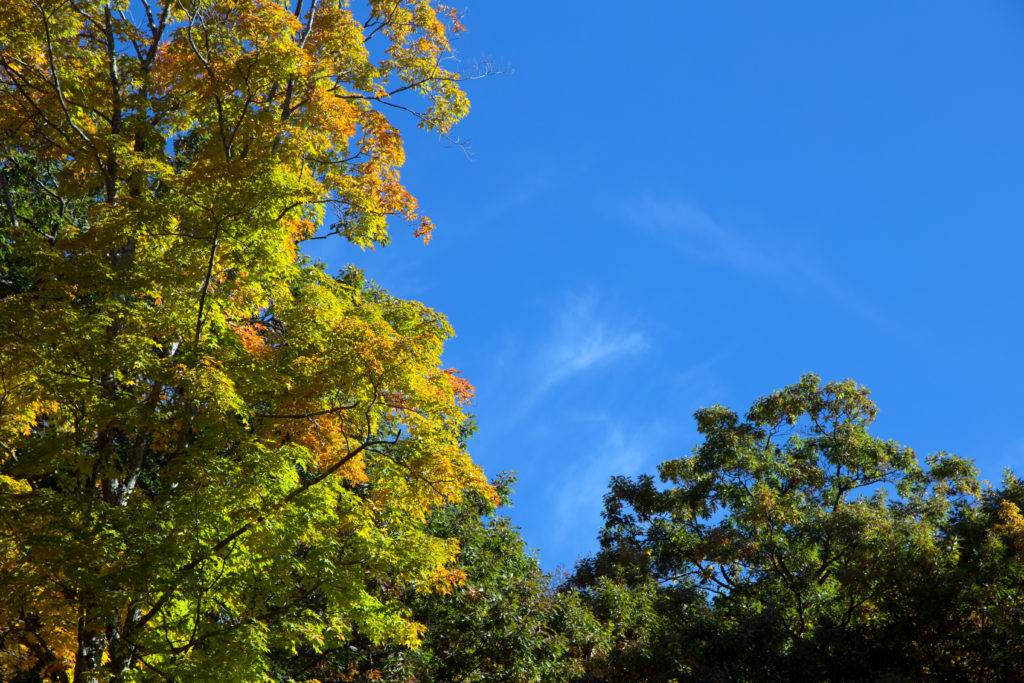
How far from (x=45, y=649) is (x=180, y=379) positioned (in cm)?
374

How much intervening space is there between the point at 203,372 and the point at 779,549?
53.5 feet

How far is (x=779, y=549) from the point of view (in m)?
20.8

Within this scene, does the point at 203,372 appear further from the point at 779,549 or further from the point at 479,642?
the point at 779,549

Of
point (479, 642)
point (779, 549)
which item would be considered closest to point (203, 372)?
point (479, 642)

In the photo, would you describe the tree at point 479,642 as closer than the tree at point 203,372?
No

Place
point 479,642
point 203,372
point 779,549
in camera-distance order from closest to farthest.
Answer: point 203,372
point 479,642
point 779,549

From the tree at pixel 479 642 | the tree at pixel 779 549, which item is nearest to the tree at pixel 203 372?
the tree at pixel 479 642

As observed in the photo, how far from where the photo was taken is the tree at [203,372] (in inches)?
363

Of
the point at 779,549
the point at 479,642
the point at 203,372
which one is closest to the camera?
the point at 203,372

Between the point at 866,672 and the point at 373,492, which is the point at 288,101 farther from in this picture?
the point at 866,672

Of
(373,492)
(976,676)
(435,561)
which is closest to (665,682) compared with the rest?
(976,676)

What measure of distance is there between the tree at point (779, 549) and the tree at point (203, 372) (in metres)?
8.02

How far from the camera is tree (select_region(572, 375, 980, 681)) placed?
1686 cm

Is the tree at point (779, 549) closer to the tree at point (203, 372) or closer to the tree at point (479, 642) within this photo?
the tree at point (479, 642)
